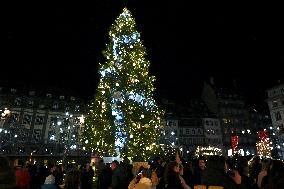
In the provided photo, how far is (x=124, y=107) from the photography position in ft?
84.5

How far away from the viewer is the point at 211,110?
3994 inches

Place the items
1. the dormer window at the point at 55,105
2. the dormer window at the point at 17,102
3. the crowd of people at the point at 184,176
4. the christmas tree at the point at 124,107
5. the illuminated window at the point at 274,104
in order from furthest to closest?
the dormer window at the point at 55,105, the dormer window at the point at 17,102, the illuminated window at the point at 274,104, the christmas tree at the point at 124,107, the crowd of people at the point at 184,176

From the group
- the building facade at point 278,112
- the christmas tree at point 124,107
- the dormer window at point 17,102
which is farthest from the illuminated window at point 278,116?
the dormer window at point 17,102

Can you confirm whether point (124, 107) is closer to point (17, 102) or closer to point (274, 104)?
point (274, 104)

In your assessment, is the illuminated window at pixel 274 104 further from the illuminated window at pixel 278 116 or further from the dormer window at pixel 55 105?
the dormer window at pixel 55 105

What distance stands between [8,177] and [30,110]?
75350mm

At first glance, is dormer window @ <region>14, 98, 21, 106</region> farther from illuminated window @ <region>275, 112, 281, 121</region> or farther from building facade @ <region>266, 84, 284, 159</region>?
illuminated window @ <region>275, 112, 281, 121</region>

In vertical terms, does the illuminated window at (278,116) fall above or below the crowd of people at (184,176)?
above

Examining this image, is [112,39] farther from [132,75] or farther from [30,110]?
[30,110]

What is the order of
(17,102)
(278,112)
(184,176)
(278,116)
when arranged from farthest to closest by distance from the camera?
1. (17,102)
2. (278,112)
3. (278,116)
4. (184,176)

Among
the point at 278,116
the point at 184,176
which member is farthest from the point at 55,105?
the point at 184,176

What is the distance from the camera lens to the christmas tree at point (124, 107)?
24984mm

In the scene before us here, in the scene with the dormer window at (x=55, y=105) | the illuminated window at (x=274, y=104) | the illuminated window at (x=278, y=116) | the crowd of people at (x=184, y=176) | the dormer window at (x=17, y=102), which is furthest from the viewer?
the dormer window at (x=55, y=105)

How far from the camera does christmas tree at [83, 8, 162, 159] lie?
2498 cm
